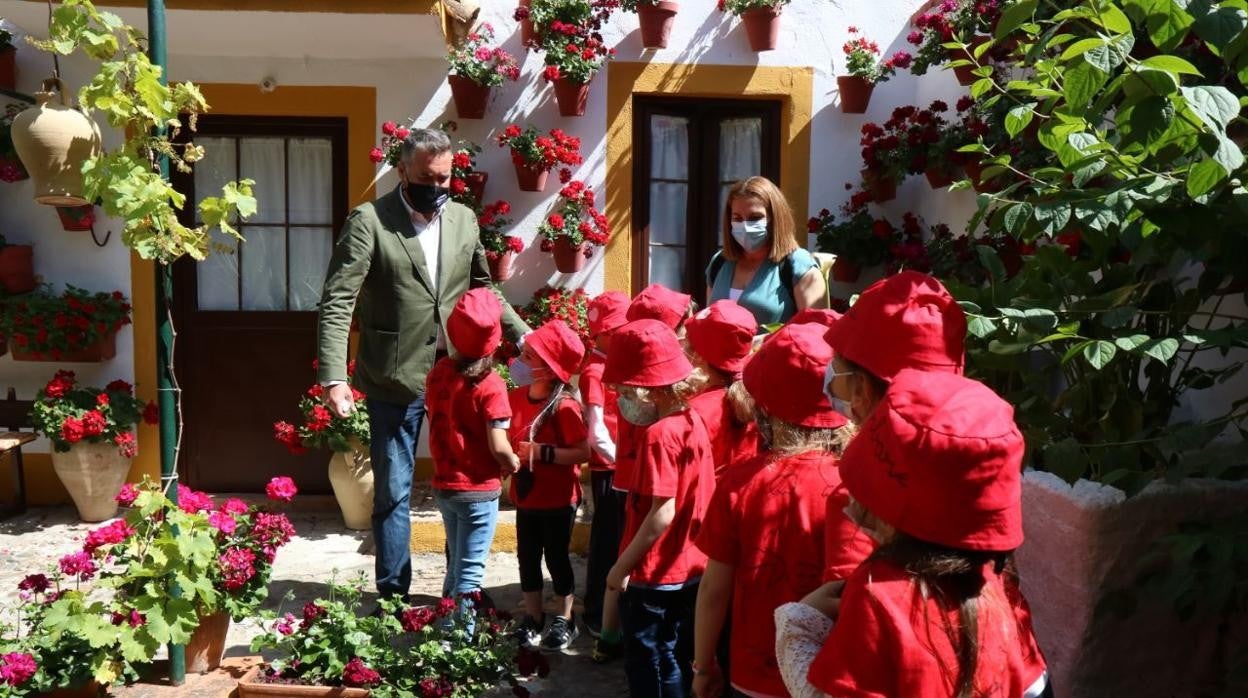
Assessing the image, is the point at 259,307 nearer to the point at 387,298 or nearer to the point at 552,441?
the point at 387,298

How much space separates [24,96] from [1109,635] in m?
6.02

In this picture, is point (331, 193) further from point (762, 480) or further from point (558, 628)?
point (762, 480)

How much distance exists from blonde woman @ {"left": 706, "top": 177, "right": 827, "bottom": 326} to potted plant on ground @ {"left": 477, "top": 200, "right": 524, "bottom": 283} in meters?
2.17

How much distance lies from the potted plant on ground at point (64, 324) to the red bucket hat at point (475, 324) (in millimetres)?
3219

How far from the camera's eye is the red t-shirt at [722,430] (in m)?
3.26

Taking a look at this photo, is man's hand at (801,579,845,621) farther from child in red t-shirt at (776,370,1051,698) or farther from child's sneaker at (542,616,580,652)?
child's sneaker at (542,616,580,652)

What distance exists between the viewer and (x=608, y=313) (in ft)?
14.4

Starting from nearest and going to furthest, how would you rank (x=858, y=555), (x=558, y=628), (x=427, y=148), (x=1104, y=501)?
1. (x=858, y=555)
2. (x=1104, y=501)
3. (x=427, y=148)
4. (x=558, y=628)

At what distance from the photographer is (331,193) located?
6.66 m

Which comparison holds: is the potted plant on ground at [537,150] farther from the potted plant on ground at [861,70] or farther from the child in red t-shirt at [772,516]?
the child in red t-shirt at [772,516]

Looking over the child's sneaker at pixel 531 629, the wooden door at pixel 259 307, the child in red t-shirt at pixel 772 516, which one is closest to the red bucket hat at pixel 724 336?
the child in red t-shirt at pixel 772 516

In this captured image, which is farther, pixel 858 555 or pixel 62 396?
pixel 62 396

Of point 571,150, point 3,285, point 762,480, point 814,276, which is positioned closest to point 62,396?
point 3,285

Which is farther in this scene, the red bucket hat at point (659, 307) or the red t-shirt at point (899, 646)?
the red bucket hat at point (659, 307)
